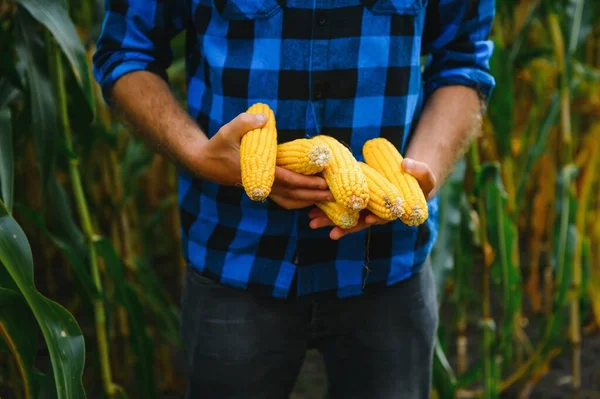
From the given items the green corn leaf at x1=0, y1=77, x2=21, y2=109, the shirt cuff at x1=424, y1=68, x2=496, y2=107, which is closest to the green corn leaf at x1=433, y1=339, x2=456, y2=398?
the shirt cuff at x1=424, y1=68, x2=496, y2=107

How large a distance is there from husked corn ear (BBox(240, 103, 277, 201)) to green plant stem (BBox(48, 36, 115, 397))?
46 centimetres

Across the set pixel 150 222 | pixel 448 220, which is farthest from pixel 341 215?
pixel 150 222

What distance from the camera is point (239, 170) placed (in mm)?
766

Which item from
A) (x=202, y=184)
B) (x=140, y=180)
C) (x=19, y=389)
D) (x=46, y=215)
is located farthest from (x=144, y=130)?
(x=140, y=180)

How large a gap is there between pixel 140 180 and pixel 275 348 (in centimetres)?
161

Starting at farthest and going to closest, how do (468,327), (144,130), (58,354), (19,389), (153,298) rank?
(468,327) < (153,298) < (19,389) < (144,130) < (58,354)

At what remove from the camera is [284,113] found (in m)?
0.87

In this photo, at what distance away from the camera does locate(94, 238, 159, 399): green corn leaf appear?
45.9 inches

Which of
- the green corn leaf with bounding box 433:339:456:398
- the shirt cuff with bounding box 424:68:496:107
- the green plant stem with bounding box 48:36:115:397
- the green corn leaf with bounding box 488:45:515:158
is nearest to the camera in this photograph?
the shirt cuff with bounding box 424:68:496:107

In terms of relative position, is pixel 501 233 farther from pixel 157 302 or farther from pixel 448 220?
pixel 157 302

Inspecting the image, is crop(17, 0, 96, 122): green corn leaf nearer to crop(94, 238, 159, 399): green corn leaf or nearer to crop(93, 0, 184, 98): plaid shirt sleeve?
crop(93, 0, 184, 98): plaid shirt sleeve

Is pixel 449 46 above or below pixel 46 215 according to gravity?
above

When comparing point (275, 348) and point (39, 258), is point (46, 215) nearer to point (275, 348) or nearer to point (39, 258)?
point (39, 258)

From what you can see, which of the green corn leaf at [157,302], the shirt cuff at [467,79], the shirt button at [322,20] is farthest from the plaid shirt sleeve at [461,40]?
the green corn leaf at [157,302]
